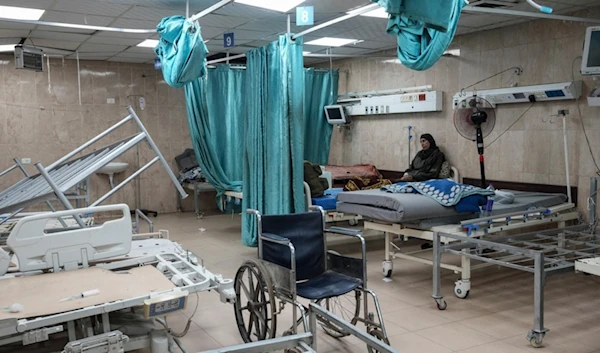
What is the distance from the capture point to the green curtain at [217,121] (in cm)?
693

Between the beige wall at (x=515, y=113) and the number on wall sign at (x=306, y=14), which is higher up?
the number on wall sign at (x=306, y=14)

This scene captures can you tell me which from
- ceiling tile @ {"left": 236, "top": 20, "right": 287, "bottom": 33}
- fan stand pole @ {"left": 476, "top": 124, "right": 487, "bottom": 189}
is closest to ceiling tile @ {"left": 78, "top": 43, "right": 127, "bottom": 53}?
ceiling tile @ {"left": 236, "top": 20, "right": 287, "bottom": 33}

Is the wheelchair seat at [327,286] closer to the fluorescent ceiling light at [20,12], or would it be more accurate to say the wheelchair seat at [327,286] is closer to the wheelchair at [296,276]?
the wheelchair at [296,276]

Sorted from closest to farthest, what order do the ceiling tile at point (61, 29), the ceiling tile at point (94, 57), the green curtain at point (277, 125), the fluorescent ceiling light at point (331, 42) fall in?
1. the green curtain at point (277, 125)
2. the ceiling tile at point (61, 29)
3. the fluorescent ceiling light at point (331, 42)
4. the ceiling tile at point (94, 57)

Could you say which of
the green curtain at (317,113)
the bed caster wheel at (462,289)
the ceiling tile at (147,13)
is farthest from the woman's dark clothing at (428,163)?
the ceiling tile at (147,13)

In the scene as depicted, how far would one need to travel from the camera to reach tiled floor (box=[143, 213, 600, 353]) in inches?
134

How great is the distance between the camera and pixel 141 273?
117 inches

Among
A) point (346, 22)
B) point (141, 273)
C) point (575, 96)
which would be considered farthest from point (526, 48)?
point (141, 273)

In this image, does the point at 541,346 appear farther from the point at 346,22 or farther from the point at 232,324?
the point at 346,22

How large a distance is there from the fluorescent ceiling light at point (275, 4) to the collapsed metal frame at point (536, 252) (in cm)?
246

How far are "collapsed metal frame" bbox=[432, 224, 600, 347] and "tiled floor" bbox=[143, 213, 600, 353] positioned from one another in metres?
0.18

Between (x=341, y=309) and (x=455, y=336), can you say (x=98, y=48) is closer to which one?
(x=341, y=309)

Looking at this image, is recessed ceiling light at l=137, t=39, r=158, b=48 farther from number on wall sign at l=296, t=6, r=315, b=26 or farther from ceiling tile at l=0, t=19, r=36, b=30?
number on wall sign at l=296, t=6, r=315, b=26

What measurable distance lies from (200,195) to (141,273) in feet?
21.3
